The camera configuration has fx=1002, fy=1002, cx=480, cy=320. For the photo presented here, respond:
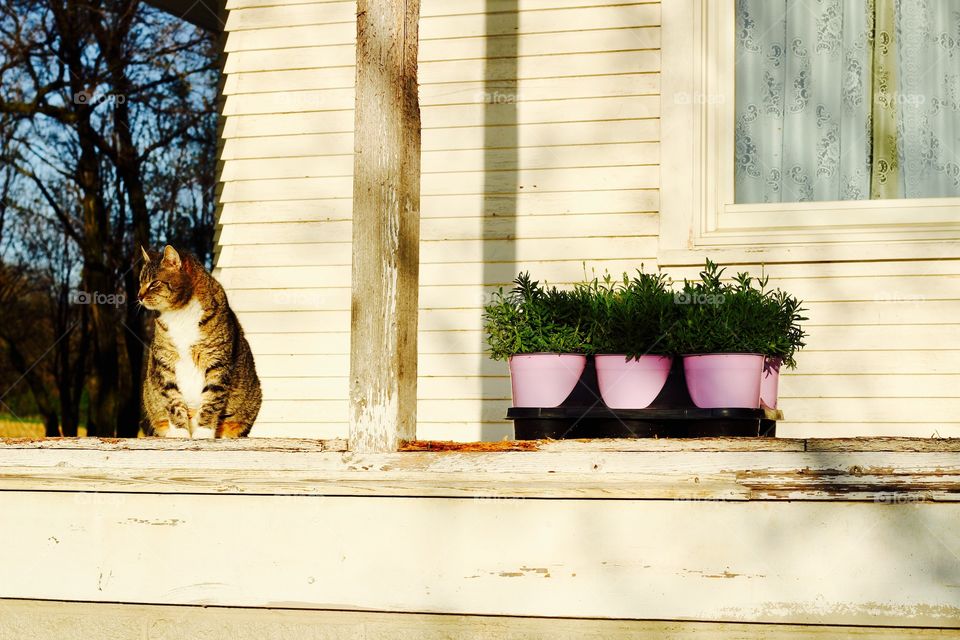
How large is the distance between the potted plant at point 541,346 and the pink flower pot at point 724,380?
409 mm

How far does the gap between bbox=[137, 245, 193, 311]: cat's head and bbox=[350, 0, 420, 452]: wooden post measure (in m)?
1.48

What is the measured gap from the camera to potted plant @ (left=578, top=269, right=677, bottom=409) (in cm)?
344

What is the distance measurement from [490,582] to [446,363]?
2.33 m

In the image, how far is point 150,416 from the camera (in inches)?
167

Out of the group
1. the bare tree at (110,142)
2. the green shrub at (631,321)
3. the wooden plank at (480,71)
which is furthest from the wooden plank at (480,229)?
the bare tree at (110,142)

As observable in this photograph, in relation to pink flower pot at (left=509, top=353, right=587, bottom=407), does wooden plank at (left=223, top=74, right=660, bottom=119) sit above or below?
above

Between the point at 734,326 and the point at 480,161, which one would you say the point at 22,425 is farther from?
the point at 734,326

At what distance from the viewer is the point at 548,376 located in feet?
11.6

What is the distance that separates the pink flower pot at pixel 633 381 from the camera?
11.3ft

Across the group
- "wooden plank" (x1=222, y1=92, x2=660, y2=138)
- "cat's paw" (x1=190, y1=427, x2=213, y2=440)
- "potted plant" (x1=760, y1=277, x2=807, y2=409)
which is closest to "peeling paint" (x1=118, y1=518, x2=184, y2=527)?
"cat's paw" (x1=190, y1=427, x2=213, y2=440)

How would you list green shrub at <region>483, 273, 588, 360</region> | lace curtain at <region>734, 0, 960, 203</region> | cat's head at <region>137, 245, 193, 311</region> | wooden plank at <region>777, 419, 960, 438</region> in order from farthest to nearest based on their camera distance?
lace curtain at <region>734, 0, 960, 203</region> → wooden plank at <region>777, 419, 960, 438</region> → cat's head at <region>137, 245, 193, 311</region> → green shrub at <region>483, 273, 588, 360</region>

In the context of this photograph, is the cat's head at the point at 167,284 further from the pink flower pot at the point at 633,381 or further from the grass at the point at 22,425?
the grass at the point at 22,425

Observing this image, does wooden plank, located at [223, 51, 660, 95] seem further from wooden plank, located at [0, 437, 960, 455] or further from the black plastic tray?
wooden plank, located at [0, 437, 960, 455]

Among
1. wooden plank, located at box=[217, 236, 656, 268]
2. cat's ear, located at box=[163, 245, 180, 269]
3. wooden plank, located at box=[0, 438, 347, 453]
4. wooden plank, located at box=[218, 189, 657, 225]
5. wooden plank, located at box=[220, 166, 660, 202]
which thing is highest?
wooden plank, located at box=[220, 166, 660, 202]
